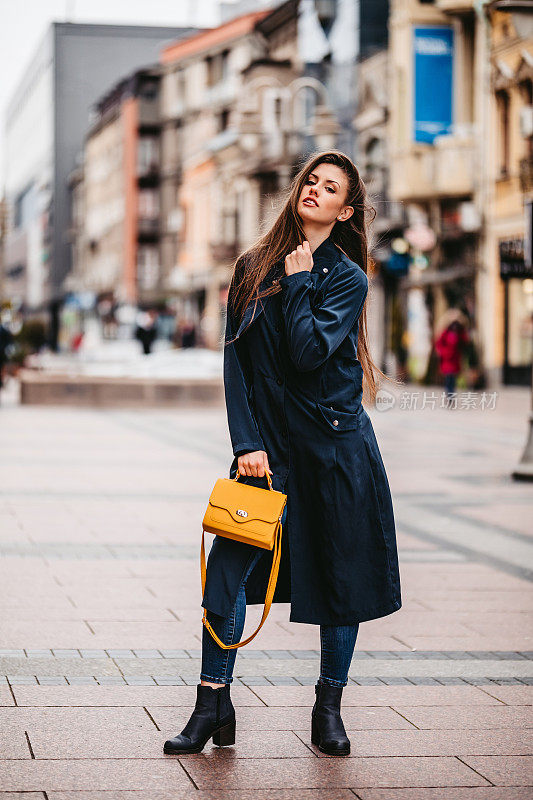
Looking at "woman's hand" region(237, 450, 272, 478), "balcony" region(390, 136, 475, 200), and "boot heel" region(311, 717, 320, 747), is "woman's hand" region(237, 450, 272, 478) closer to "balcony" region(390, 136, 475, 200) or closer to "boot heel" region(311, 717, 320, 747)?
"boot heel" region(311, 717, 320, 747)

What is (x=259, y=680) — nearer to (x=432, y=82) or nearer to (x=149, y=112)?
(x=432, y=82)

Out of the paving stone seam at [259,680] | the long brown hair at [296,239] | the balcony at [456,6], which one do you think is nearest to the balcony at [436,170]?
the balcony at [456,6]

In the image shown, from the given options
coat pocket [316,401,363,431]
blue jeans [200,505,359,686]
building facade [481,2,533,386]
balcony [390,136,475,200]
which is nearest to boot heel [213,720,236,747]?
blue jeans [200,505,359,686]

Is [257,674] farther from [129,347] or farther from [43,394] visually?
[129,347]

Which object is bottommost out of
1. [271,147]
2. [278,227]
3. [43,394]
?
[43,394]

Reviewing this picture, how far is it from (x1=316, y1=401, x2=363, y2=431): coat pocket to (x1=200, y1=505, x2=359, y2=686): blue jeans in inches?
11.9

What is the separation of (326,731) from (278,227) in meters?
1.56

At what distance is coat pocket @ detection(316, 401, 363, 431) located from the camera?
4523 millimetres

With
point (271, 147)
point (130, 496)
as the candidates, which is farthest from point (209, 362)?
point (271, 147)

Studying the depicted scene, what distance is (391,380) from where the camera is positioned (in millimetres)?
5129

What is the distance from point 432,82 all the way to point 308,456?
110 ft

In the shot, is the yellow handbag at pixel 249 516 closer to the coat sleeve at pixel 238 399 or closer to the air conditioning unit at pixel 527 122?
the coat sleeve at pixel 238 399

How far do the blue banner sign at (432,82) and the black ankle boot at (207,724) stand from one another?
3353 cm

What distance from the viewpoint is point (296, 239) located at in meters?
4.71
